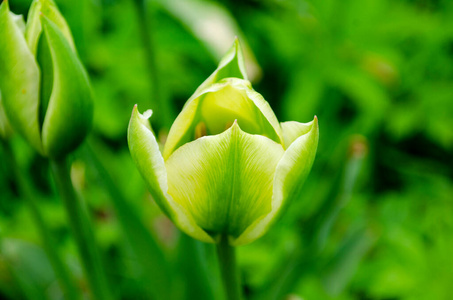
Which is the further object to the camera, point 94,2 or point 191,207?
point 94,2

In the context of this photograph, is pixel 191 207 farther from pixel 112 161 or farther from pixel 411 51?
pixel 411 51

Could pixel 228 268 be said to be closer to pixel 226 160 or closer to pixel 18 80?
pixel 226 160

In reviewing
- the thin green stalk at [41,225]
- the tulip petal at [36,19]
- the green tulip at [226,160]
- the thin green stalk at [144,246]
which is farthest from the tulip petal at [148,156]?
the thin green stalk at [144,246]

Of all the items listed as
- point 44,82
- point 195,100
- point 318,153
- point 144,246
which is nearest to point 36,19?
point 44,82

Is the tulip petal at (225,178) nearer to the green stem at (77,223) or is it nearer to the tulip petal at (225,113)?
the tulip petal at (225,113)

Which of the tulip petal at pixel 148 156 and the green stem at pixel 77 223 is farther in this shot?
the green stem at pixel 77 223

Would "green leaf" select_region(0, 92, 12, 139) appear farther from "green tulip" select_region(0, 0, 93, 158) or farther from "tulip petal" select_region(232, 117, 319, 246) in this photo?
"tulip petal" select_region(232, 117, 319, 246)

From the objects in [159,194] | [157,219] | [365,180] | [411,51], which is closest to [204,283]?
[157,219]
